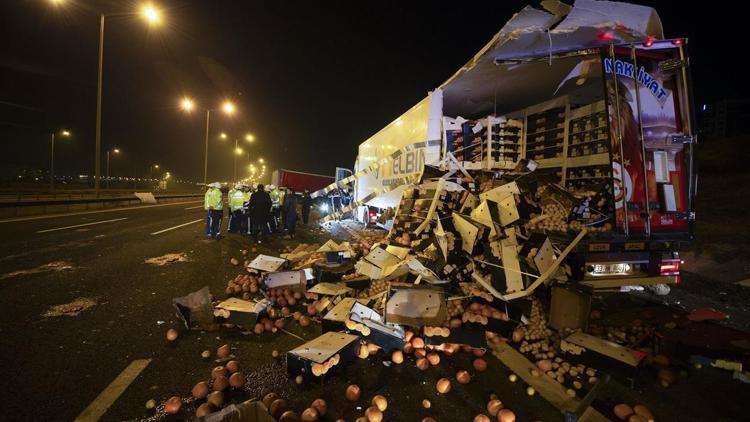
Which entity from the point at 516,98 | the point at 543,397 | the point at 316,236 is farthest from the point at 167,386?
the point at 316,236

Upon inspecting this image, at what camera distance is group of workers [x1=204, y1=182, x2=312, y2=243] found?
969 centimetres

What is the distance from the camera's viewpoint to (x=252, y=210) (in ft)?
31.9

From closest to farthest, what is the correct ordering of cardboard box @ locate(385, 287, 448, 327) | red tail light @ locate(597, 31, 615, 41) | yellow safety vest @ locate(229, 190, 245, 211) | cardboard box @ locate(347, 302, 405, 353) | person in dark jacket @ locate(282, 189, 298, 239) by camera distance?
cardboard box @ locate(347, 302, 405, 353)
cardboard box @ locate(385, 287, 448, 327)
red tail light @ locate(597, 31, 615, 41)
yellow safety vest @ locate(229, 190, 245, 211)
person in dark jacket @ locate(282, 189, 298, 239)

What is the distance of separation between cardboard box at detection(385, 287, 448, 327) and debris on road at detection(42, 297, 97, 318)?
12.6 ft

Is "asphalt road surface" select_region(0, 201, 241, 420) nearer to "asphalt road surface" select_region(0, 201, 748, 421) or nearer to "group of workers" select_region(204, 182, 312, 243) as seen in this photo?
"asphalt road surface" select_region(0, 201, 748, 421)

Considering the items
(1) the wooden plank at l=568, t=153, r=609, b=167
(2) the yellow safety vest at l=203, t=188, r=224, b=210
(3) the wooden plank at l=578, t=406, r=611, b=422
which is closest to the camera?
(3) the wooden plank at l=578, t=406, r=611, b=422

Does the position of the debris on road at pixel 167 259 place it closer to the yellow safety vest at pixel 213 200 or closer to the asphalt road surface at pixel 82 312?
the asphalt road surface at pixel 82 312

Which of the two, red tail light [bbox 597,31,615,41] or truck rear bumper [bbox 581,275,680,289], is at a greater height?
red tail light [bbox 597,31,615,41]

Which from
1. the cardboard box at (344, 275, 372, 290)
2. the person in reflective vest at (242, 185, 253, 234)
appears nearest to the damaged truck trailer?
the cardboard box at (344, 275, 372, 290)

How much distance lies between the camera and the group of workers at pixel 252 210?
9688 mm

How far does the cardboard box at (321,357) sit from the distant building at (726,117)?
47136 mm

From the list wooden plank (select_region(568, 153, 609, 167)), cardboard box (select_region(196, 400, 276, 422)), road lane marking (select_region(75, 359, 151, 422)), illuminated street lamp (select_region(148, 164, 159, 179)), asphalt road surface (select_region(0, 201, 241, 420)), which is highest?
illuminated street lamp (select_region(148, 164, 159, 179))

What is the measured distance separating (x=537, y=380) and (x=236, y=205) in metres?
9.85

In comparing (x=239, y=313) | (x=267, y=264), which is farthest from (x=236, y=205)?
(x=239, y=313)
